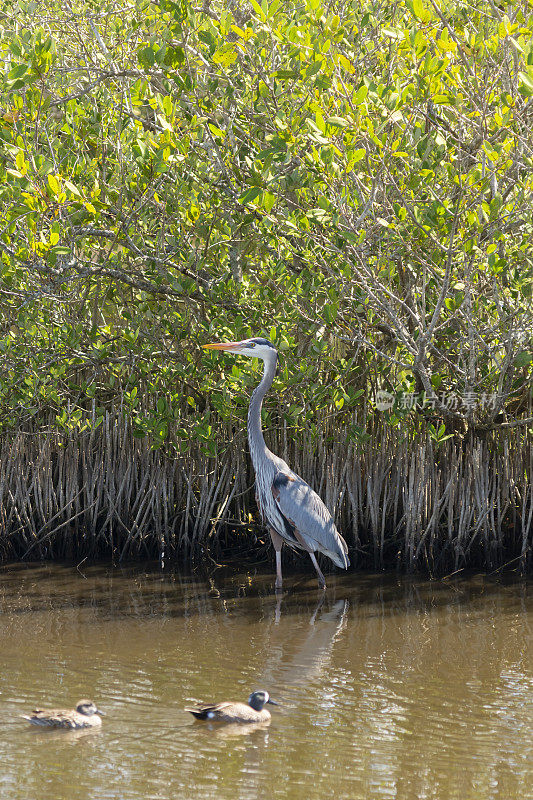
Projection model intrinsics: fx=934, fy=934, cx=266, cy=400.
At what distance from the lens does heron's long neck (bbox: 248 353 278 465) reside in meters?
7.14

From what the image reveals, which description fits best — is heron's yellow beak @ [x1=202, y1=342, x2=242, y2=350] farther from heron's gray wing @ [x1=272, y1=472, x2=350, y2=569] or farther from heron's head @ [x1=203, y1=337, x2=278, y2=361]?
heron's gray wing @ [x1=272, y1=472, x2=350, y2=569]

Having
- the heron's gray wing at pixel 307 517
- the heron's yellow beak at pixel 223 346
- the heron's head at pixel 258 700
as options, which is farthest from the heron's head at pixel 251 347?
the heron's head at pixel 258 700

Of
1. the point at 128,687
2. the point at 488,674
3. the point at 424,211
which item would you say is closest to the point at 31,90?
the point at 424,211

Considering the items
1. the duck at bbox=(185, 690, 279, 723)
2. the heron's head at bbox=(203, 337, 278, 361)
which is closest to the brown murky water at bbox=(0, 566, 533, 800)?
the duck at bbox=(185, 690, 279, 723)

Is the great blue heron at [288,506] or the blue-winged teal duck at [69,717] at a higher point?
the great blue heron at [288,506]

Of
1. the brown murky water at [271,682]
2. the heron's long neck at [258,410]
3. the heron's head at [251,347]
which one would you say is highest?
the heron's head at [251,347]

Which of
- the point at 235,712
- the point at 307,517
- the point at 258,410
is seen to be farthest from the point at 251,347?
the point at 235,712

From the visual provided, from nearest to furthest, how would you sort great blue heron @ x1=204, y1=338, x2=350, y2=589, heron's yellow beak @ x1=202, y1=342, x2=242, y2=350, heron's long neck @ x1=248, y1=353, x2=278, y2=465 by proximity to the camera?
heron's yellow beak @ x1=202, y1=342, x2=242, y2=350 < heron's long neck @ x1=248, y1=353, x2=278, y2=465 < great blue heron @ x1=204, y1=338, x2=350, y2=589

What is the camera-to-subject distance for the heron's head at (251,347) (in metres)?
6.86

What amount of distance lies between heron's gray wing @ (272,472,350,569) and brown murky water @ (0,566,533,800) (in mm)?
341

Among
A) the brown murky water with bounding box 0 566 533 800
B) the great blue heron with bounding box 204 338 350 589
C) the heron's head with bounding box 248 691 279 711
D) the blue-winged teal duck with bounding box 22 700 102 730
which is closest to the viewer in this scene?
the brown murky water with bounding box 0 566 533 800

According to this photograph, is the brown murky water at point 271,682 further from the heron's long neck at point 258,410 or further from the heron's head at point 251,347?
the heron's head at point 251,347

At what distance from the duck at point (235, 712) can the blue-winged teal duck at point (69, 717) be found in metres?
0.46

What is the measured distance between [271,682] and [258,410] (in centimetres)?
255
